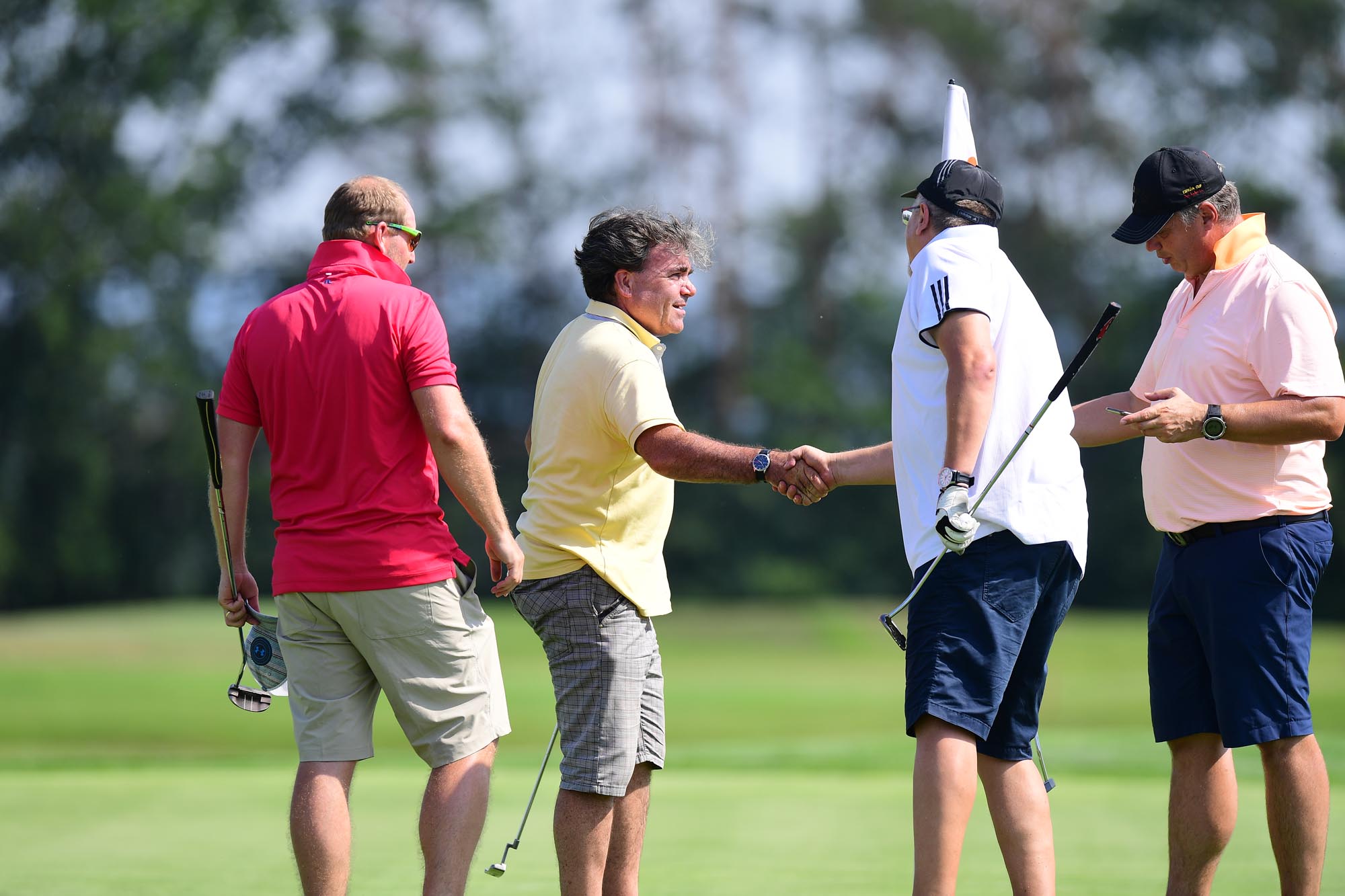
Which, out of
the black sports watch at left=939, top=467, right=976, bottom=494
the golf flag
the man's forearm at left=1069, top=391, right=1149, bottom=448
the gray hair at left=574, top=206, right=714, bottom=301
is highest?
the golf flag

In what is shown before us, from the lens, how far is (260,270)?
88.4ft

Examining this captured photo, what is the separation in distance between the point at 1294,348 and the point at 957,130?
984 millimetres

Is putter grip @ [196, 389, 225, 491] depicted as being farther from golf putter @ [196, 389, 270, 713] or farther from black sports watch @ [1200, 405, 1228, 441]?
black sports watch @ [1200, 405, 1228, 441]

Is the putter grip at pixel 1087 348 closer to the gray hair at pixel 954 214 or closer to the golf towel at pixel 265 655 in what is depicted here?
the gray hair at pixel 954 214

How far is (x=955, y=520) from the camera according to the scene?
10.4 feet

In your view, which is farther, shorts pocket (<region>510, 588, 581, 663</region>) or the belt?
the belt

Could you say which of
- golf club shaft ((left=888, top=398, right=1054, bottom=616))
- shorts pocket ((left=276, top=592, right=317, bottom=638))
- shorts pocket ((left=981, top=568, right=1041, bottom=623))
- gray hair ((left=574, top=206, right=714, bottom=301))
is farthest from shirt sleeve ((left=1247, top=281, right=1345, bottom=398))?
shorts pocket ((left=276, top=592, right=317, bottom=638))

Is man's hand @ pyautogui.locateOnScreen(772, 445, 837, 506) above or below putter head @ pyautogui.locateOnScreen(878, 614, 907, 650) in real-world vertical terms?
above

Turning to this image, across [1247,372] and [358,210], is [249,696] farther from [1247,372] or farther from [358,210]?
[1247,372]

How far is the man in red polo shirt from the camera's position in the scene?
358 cm

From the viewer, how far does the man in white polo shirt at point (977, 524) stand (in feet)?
10.6

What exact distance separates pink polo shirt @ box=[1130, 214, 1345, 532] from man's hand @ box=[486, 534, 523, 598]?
5.00ft

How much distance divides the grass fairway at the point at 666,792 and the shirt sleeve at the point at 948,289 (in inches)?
74.2

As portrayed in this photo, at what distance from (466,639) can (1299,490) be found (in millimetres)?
2048
